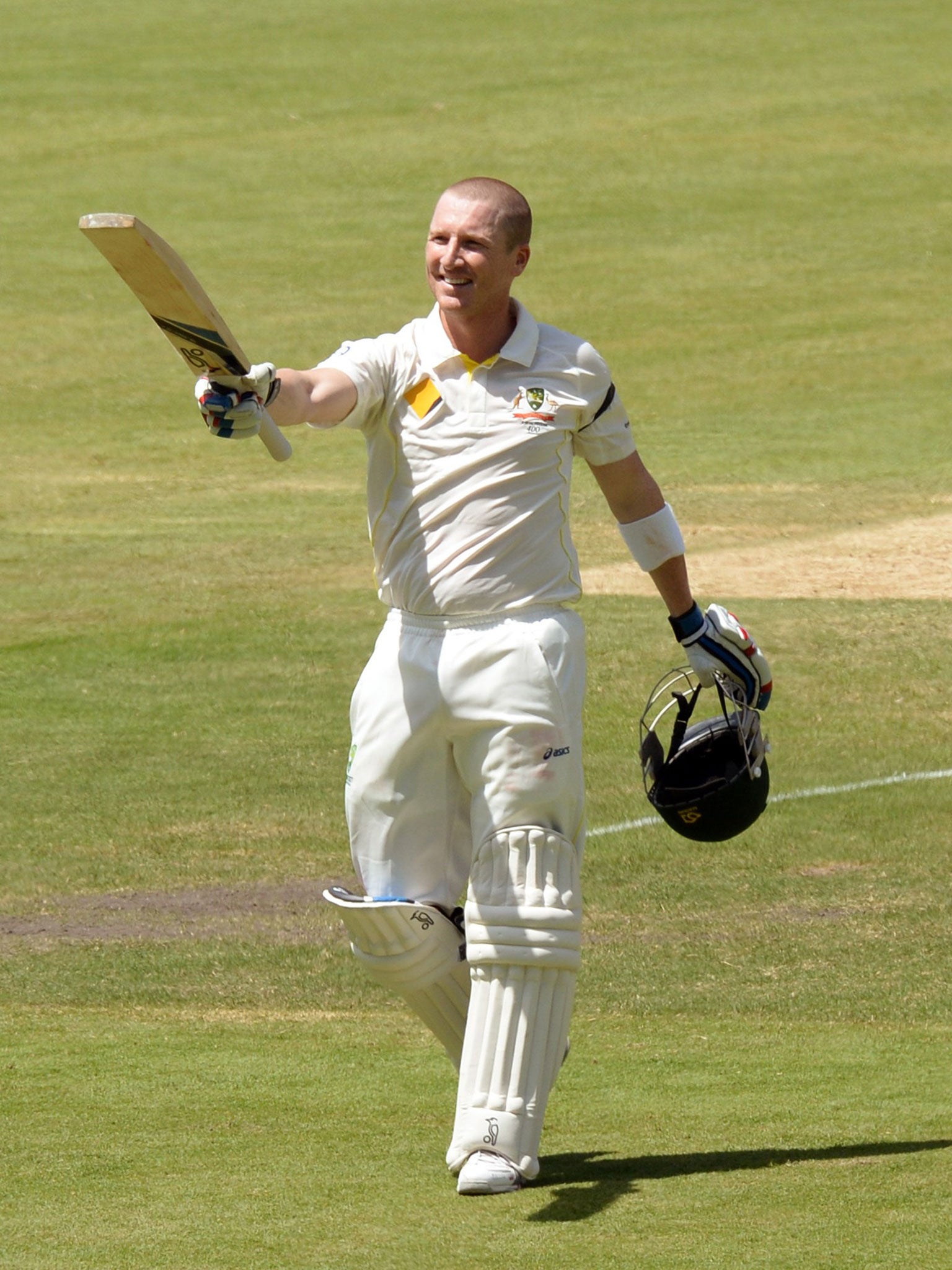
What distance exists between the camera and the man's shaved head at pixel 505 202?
559cm

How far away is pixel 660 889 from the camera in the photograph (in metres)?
9.12

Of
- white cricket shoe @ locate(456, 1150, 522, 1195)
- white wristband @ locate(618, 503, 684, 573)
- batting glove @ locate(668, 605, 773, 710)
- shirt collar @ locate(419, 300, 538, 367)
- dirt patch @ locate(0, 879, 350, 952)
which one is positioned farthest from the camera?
dirt patch @ locate(0, 879, 350, 952)

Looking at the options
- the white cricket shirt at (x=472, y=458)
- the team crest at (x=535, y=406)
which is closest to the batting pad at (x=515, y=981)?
the white cricket shirt at (x=472, y=458)

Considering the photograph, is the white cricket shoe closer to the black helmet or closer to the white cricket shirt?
the black helmet

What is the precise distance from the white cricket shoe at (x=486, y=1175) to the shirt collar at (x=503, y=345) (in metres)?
1.97

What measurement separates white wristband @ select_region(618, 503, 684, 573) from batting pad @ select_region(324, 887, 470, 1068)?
3.72 ft

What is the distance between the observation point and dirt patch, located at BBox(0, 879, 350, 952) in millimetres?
8617

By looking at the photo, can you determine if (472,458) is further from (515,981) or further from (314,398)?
(515,981)

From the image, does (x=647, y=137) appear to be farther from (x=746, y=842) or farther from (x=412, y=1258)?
(x=412, y=1258)

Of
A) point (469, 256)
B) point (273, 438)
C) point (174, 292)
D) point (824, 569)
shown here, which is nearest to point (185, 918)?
point (273, 438)

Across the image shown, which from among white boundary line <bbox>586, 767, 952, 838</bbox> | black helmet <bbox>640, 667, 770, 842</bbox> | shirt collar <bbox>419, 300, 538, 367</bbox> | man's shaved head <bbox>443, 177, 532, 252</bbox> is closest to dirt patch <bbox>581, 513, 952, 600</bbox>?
white boundary line <bbox>586, 767, 952, 838</bbox>

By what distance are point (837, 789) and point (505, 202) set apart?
221 inches

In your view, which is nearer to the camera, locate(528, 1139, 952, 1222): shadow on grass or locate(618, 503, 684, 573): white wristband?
locate(528, 1139, 952, 1222): shadow on grass

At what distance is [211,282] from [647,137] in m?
7.68
